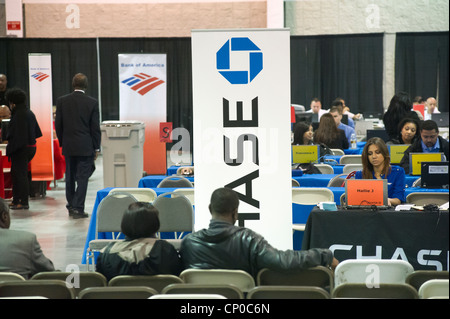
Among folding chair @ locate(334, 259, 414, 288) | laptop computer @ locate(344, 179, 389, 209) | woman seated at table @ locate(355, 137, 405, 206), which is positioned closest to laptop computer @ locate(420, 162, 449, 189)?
woman seated at table @ locate(355, 137, 405, 206)

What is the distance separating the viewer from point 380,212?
4.99 m

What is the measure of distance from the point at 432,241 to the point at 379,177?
0.77 metres

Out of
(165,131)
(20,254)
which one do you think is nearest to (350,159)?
(165,131)

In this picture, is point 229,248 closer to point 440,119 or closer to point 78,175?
point 78,175

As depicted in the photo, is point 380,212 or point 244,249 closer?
point 244,249

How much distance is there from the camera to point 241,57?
159 inches

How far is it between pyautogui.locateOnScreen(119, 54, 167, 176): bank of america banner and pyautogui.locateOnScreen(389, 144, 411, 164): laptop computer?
4604 mm

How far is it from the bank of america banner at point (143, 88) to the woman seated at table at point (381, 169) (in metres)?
6.07

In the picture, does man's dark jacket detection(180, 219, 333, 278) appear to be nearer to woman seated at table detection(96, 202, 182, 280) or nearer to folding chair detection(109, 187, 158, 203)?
woman seated at table detection(96, 202, 182, 280)

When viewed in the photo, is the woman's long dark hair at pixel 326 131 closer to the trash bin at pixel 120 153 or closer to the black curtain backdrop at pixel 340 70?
the trash bin at pixel 120 153

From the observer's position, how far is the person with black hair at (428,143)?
6.95m

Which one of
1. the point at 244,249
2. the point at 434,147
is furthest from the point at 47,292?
the point at 434,147

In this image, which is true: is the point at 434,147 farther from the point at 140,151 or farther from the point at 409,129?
the point at 140,151

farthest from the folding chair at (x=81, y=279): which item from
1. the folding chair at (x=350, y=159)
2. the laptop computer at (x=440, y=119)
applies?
the laptop computer at (x=440, y=119)
